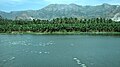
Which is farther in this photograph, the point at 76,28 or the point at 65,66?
the point at 76,28

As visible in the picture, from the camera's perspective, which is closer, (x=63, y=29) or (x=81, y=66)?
(x=81, y=66)

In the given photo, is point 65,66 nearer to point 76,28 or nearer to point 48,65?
point 48,65

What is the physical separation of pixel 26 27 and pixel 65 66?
140 meters

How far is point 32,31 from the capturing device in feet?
599

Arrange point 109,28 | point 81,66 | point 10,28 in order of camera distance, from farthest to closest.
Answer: point 10,28, point 109,28, point 81,66

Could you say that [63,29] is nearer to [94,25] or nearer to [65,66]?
[94,25]

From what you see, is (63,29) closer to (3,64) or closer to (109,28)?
(109,28)

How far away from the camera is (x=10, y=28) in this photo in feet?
609

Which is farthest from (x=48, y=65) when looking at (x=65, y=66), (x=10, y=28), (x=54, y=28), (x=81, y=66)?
(x=10, y=28)

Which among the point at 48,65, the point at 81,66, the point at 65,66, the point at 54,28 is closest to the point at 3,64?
the point at 48,65

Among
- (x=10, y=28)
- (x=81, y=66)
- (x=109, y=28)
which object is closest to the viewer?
(x=81, y=66)

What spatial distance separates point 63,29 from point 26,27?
88.4ft

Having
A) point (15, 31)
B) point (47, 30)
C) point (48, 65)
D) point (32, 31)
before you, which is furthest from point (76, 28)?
point (48, 65)

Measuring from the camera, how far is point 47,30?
180 m
